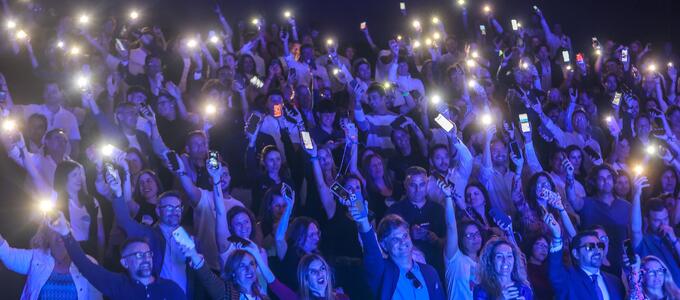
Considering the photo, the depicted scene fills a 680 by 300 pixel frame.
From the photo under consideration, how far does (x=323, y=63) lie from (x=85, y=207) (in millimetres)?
4351

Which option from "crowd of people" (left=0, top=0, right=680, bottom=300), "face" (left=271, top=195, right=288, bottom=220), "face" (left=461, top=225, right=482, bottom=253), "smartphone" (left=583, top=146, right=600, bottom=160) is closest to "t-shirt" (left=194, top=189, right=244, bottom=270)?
"crowd of people" (left=0, top=0, right=680, bottom=300)

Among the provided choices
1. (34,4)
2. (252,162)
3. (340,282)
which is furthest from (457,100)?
(34,4)

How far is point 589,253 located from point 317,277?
71.6 inches

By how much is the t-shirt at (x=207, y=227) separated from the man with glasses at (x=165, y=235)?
1.11ft

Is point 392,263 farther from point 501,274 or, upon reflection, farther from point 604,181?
point 604,181

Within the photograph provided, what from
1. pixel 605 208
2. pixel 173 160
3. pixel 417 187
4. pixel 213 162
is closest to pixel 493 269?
pixel 417 187

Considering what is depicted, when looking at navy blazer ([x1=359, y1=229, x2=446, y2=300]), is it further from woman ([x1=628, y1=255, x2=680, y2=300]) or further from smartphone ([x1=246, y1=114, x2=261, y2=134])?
smartphone ([x1=246, y1=114, x2=261, y2=134])

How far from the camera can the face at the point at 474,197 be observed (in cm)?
Answer: 538

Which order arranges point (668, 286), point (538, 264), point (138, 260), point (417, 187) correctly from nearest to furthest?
point (138, 260)
point (668, 286)
point (538, 264)
point (417, 187)

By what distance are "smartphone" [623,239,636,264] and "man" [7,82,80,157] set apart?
453cm

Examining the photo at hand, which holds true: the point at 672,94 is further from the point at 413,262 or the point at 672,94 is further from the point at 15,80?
Answer: the point at 15,80

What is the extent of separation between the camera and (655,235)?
553cm

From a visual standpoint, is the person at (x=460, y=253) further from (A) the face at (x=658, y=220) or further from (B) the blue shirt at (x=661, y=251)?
(A) the face at (x=658, y=220)

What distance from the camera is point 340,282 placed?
4.90 m
